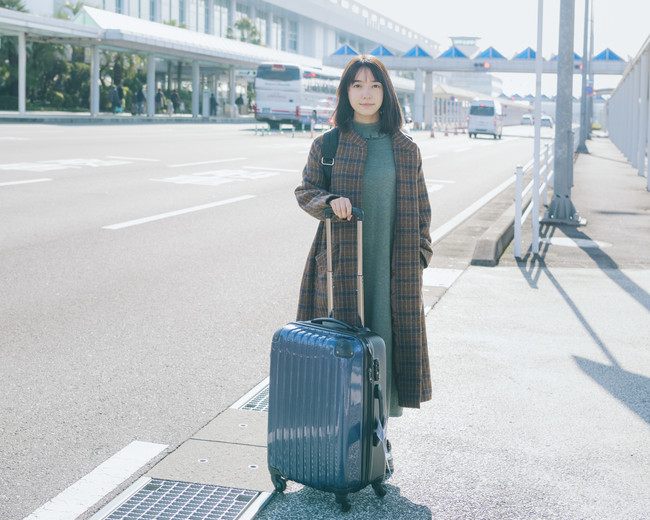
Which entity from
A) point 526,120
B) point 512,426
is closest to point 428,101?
point 512,426

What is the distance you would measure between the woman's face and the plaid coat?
0.11 m

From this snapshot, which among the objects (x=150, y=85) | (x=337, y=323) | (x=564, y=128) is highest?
(x=150, y=85)

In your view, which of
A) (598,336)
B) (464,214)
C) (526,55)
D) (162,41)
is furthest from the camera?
(526,55)

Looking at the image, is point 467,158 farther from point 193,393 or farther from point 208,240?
point 193,393

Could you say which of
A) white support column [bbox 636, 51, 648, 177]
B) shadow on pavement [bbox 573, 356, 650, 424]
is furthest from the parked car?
shadow on pavement [bbox 573, 356, 650, 424]

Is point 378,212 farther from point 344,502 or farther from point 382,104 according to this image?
point 344,502

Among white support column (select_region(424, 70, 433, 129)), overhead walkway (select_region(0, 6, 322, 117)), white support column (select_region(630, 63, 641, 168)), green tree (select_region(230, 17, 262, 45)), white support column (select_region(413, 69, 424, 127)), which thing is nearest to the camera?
white support column (select_region(630, 63, 641, 168))

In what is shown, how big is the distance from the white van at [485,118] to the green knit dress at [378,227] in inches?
1891

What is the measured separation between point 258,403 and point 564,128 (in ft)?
26.2

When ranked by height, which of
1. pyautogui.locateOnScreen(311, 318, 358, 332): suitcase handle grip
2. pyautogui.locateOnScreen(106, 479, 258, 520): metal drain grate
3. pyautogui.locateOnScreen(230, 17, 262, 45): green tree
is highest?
pyautogui.locateOnScreen(230, 17, 262, 45): green tree

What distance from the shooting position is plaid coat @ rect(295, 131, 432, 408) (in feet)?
10.9

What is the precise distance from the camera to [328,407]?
2912mm

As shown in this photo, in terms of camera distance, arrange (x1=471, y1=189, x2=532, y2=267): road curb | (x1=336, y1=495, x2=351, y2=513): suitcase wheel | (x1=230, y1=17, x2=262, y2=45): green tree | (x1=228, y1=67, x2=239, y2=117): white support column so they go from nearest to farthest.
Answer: (x1=336, y1=495, x2=351, y2=513): suitcase wheel, (x1=471, y1=189, x2=532, y2=267): road curb, (x1=228, y1=67, x2=239, y2=117): white support column, (x1=230, y1=17, x2=262, y2=45): green tree

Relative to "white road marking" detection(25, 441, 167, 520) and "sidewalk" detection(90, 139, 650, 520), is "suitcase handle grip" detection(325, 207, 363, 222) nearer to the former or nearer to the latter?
"sidewalk" detection(90, 139, 650, 520)
